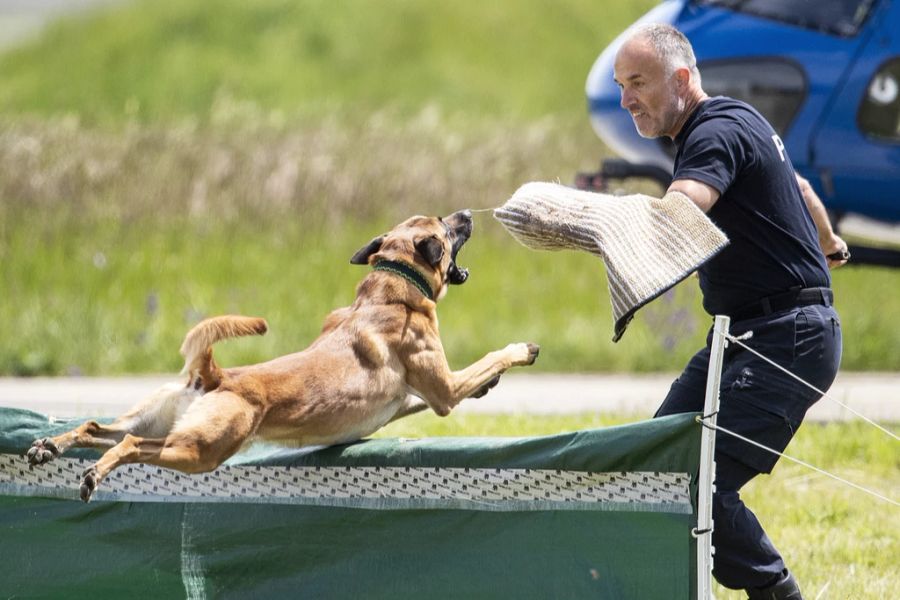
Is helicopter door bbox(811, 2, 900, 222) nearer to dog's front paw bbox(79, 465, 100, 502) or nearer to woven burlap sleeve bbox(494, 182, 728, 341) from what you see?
woven burlap sleeve bbox(494, 182, 728, 341)

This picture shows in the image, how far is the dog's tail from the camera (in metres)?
4.30

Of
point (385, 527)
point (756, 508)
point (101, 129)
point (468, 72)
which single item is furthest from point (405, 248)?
point (468, 72)

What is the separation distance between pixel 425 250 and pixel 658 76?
3.90ft

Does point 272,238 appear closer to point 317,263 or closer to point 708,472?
point 317,263

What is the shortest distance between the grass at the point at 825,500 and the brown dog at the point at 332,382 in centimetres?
151

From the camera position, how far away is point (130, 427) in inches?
177

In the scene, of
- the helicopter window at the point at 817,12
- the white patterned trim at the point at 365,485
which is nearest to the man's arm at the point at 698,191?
the white patterned trim at the point at 365,485

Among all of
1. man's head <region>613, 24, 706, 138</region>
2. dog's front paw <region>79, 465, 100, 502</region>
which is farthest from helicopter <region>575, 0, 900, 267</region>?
dog's front paw <region>79, 465, 100, 502</region>

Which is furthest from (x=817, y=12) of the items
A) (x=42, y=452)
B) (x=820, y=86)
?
(x=42, y=452)

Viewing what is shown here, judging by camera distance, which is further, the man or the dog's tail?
the dog's tail

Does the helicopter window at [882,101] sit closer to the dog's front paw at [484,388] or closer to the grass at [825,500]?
the grass at [825,500]

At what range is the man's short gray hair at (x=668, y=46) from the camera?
416 centimetres

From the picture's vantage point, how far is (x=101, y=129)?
615 inches

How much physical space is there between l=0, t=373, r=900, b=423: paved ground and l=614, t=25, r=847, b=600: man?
410cm
